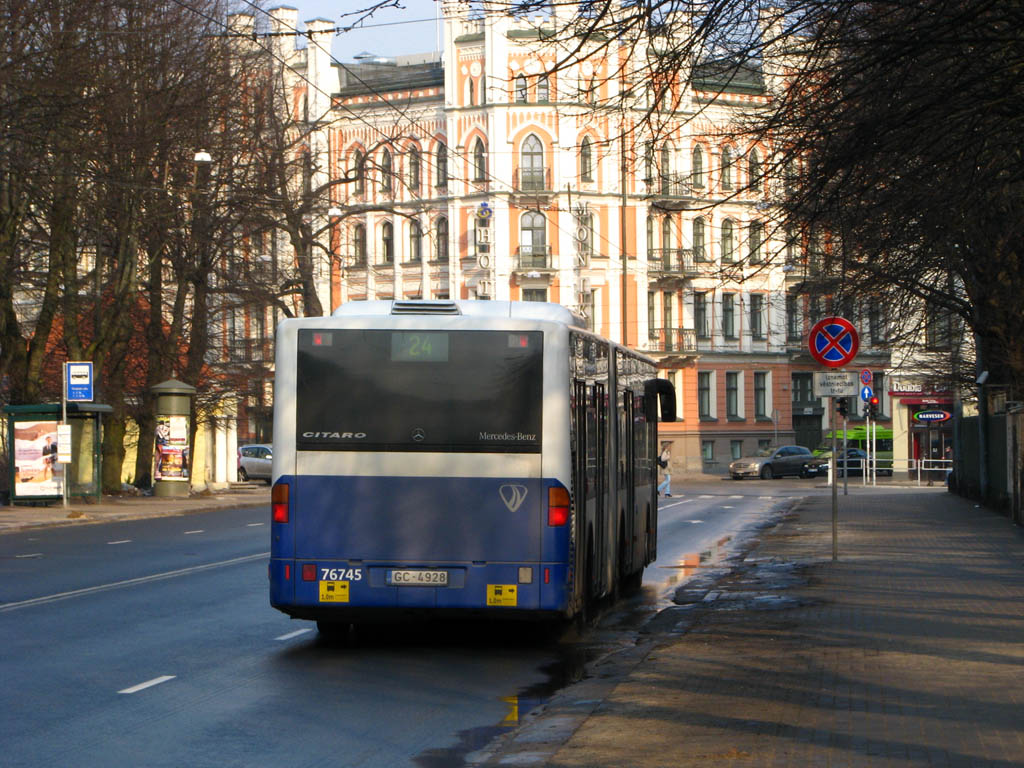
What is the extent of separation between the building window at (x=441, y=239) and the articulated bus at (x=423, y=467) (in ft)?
213

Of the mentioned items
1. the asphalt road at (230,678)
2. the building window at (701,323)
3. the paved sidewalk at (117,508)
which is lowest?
the asphalt road at (230,678)

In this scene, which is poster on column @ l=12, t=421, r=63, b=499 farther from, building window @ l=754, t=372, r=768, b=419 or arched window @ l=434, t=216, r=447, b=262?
building window @ l=754, t=372, r=768, b=419

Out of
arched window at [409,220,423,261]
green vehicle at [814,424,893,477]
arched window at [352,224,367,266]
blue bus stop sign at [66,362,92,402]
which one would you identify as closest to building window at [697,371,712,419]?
green vehicle at [814,424,893,477]

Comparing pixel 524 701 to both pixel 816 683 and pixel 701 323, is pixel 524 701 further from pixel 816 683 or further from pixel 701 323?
pixel 701 323

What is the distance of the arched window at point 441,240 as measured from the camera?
77.6 meters

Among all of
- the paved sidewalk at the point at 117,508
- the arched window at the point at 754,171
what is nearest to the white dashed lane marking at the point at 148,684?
the arched window at the point at 754,171

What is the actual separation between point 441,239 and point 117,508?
42396mm

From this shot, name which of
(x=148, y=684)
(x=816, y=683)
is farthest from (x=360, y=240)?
(x=816, y=683)

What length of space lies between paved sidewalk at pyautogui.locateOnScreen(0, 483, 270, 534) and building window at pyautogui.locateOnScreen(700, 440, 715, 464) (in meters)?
34.9

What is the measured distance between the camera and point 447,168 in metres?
77.4

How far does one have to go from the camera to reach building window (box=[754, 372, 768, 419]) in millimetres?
81369

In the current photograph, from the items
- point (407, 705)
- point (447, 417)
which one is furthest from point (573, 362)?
point (407, 705)

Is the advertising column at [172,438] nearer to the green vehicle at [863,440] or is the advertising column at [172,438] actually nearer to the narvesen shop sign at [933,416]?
the narvesen shop sign at [933,416]

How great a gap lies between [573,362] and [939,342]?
29263mm
